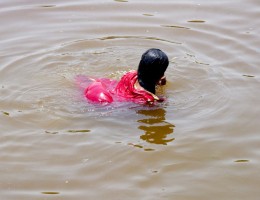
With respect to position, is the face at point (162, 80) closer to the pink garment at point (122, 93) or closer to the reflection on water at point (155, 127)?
the pink garment at point (122, 93)

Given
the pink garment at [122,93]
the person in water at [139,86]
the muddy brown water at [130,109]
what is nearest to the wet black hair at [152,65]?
the person in water at [139,86]

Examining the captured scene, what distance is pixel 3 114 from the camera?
5.55 metres

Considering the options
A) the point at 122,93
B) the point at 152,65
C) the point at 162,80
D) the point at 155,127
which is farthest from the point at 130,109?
the point at 152,65

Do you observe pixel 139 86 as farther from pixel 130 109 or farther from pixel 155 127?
pixel 155 127

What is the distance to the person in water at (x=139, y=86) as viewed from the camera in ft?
17.1

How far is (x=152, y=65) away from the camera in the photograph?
5.19 m

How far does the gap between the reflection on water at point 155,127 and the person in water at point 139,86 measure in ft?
0.47

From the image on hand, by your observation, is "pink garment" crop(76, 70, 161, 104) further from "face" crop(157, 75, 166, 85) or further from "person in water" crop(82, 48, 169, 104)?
"face" crop(157, 75, 166, 85)

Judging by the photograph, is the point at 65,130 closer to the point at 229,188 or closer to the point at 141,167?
the point at 141,167

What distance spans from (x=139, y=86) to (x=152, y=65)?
34 centimetres

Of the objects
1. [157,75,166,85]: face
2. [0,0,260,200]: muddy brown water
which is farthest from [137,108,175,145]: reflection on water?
[157,75,166,85]: face

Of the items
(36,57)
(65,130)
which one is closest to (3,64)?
(36,57)

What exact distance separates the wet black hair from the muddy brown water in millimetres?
376

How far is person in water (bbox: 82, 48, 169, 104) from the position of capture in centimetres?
521
